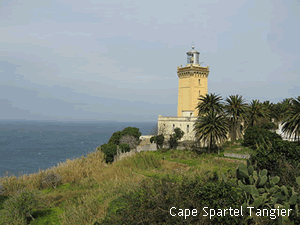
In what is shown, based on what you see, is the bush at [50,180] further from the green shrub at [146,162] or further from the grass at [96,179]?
the green shrub at [146,162]

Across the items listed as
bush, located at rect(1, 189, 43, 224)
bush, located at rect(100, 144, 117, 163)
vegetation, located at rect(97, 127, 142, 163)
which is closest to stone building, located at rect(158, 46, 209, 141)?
vegetation, located at rect(97, 127, 142, 163)

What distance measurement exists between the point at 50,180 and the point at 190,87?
91.0ft

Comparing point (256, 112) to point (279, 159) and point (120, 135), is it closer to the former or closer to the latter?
point (279, 159)

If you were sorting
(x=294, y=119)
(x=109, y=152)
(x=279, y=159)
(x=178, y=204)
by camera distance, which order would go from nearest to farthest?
(x=178, y=204) < (x=279, y=159) < (x=294, y=119) < (x=109, y=152)

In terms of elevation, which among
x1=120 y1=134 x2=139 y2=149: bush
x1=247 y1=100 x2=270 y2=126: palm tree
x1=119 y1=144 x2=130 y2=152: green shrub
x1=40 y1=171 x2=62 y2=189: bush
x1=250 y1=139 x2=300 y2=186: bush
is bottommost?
x1=40 y1=171 x2=62 y2=189: bush

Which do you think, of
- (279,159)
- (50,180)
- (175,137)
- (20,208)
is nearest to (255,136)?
(175,137)

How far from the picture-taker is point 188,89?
134ft

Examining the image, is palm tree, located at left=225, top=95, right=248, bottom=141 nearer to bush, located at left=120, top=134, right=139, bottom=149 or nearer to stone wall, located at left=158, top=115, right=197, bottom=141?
stone wall, located at left=158, top=115, right=197, bottom=141

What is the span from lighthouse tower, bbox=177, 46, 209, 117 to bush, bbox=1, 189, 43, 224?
30692mm

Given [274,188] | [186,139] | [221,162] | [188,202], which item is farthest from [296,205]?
[186,139]

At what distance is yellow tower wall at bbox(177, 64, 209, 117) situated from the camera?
133 feet

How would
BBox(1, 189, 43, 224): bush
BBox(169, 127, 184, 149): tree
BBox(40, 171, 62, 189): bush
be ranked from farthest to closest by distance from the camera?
BBox(169, 127, 184, 149): tree, BBox(40, 171, 62, 189): bush, BBox(1, 189, 43, 224): bush

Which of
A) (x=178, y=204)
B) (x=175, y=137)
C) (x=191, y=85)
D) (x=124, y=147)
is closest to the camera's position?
(x=178, y=204)

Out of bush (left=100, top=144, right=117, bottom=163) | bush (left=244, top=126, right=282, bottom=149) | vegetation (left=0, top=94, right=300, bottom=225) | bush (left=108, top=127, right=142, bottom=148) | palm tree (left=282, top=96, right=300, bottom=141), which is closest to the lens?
vegetation (left=0, top=94, right=300, bottom=225)
